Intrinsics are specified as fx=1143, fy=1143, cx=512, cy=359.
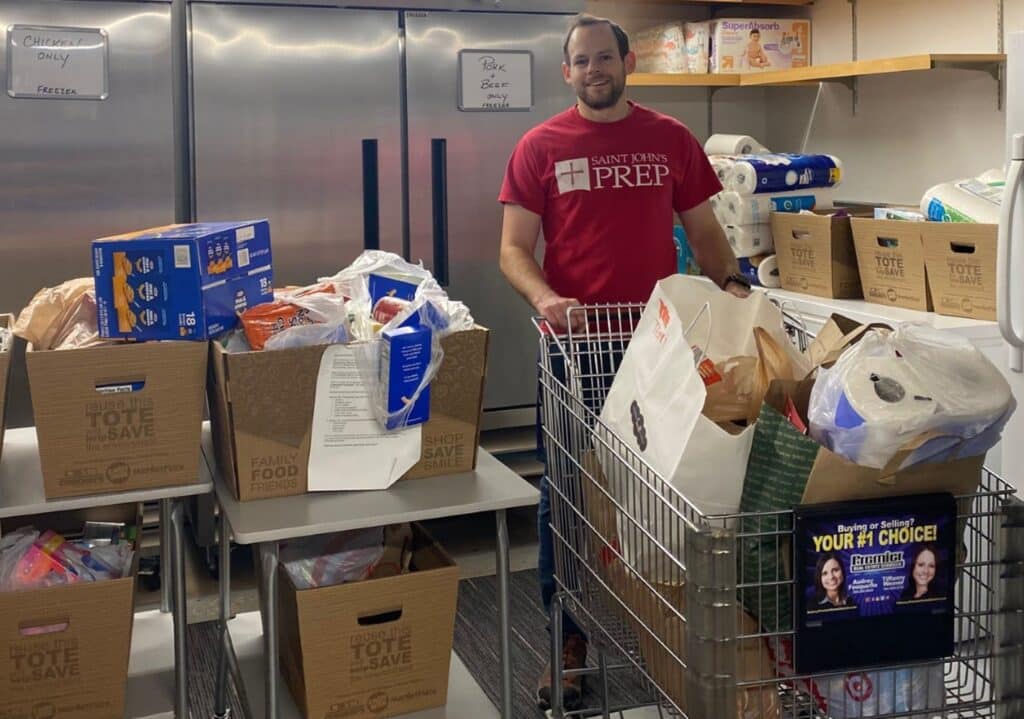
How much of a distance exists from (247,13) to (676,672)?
8.25ft

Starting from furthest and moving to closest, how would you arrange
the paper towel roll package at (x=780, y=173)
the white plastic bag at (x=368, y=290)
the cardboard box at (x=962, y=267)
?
the paper towel roll package at (x=780, y=173) → the cardboard box at (x=962, y=267) → the white plastic bag at (x=368, y=290)

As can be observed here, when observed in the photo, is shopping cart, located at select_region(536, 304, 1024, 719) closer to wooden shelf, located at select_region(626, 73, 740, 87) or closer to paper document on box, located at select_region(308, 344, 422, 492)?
paper document on box, located at select_region(308, 344, 422, 492)

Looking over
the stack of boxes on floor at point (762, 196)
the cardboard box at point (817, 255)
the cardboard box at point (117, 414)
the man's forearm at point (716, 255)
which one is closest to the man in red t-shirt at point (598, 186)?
the man's forearm at point (716, 255)

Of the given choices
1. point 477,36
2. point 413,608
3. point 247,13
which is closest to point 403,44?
point 477,36

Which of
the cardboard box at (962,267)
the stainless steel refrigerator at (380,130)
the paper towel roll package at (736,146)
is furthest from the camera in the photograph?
the paper towel roll package at (736,146)

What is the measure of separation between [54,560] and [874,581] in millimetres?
1444

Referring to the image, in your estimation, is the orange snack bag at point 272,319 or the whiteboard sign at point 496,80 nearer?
the orange snack bag at point 272,319

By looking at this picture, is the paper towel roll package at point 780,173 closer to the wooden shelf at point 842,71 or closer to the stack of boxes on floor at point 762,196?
the stack of boxes on floor at point 762,196

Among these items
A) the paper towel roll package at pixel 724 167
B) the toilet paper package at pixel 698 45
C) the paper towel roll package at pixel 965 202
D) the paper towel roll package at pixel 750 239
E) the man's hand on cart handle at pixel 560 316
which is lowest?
the man's hand on cart handle at pixel 560 316

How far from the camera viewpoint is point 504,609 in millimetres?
2064

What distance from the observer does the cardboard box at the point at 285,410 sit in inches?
77.4

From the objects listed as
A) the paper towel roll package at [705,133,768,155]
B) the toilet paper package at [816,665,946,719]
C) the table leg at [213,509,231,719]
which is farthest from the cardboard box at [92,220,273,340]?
the paper towel roll package at [705,133,768,155]

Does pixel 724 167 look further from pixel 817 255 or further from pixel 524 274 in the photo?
pixel 524 274

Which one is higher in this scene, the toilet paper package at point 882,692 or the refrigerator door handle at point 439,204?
the refrigerator door handle at point 439,204
